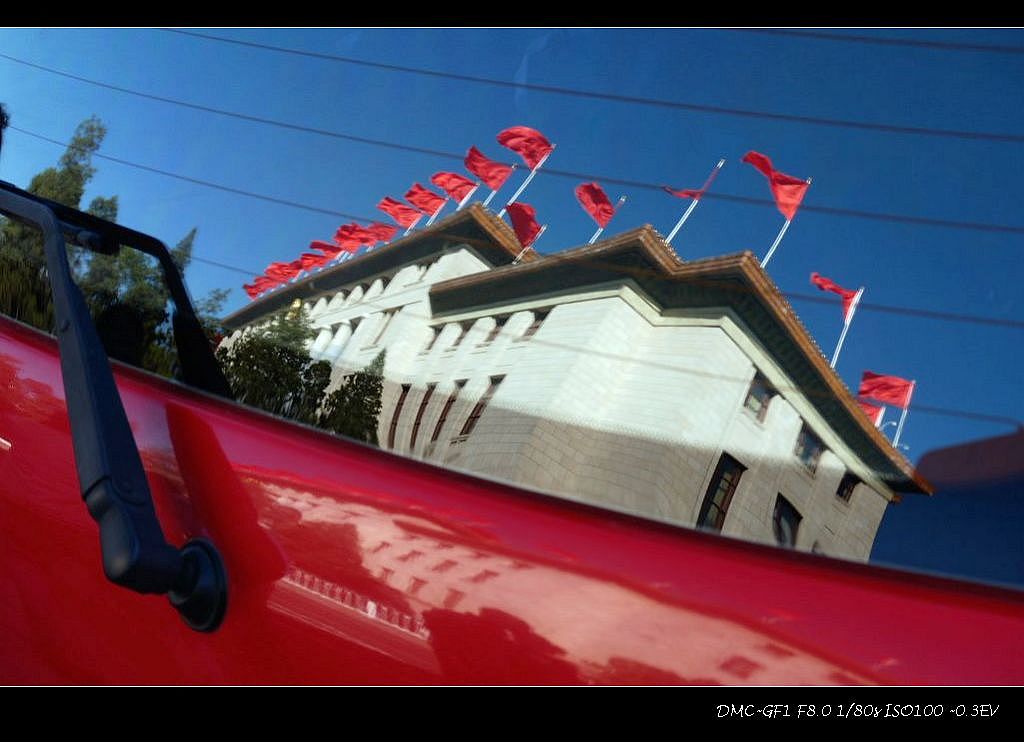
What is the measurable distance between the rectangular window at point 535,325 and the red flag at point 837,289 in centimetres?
34

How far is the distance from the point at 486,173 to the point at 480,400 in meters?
0.35

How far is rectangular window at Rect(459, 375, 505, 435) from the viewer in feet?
3.38

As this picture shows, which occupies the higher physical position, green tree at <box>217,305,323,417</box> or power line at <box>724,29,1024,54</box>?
power line at <box>724,29,1024,54</box>

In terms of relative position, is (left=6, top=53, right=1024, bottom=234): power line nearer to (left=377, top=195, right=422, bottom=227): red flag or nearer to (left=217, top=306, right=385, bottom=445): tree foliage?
(left=377, top=195, right=422, bottom=227): red flag

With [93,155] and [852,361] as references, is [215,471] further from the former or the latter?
[852,361]

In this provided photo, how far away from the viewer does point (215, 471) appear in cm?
122

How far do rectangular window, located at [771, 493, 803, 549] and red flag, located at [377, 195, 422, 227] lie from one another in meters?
0.69

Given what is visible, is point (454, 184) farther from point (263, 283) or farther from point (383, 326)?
point (263, 283)

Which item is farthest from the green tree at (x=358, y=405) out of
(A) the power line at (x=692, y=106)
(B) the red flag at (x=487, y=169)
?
(A) the power line at (x=692, y=106)

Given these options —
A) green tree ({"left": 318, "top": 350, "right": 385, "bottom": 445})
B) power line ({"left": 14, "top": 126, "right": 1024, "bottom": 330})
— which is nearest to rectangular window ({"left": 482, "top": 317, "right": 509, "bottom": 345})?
green tree ({"left": 318, "top": 350, "right": 385, "bottom": 445})

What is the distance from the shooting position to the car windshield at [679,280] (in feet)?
2.69

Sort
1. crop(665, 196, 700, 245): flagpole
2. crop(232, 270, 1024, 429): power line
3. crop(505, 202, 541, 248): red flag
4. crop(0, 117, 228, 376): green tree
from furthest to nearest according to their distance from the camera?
crop(0, 117, 228, 376): green tree → crop(505, 202, 541, 248): red flag → crop(665, 196, 700, 245): flagpole → crop(232, 270, 1024, 429): power line

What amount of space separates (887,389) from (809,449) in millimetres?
108

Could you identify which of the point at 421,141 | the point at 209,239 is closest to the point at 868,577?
the point at 421,141
